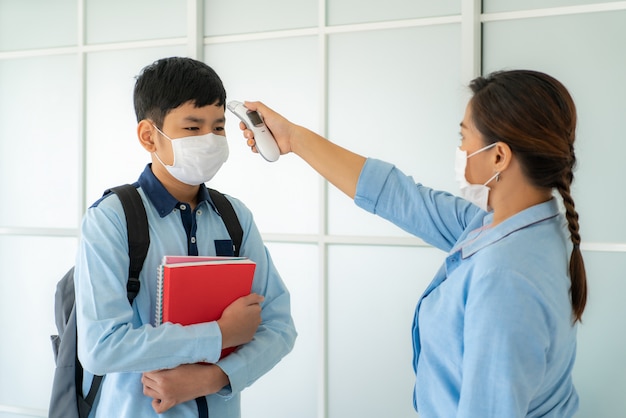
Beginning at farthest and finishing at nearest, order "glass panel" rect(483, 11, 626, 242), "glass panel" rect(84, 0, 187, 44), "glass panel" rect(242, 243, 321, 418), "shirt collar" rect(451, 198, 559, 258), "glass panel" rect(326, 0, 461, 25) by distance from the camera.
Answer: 1. "glass panel" rect(84, 0, 187, 44)
2. "glass panel" rect(242, 243, 321, 418)
3. "glass panel" rect(326, 0, 461, 25)
4. "glass panel" rect(483, 11, 626, 242)
5. "shirt collar" rect(451, 198, 559, 258)

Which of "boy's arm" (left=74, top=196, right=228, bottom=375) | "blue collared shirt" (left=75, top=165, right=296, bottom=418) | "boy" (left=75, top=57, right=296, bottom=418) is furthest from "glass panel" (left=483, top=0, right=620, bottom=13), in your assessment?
"boy's arm" (left=74, top=196, right=228, bottom=375)

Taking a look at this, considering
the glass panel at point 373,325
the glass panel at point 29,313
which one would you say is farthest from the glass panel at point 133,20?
the glass panel at point 373,325

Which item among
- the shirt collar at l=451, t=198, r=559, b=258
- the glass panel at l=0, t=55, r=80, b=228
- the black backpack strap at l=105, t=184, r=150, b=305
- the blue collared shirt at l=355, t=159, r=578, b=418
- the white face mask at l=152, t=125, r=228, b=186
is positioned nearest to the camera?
the blue collared shirt at l=355, t=159, r=578, b=418

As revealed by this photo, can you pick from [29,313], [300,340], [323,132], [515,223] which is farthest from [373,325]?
[29,313]

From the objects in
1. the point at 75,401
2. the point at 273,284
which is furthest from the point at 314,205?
the point at 75,401

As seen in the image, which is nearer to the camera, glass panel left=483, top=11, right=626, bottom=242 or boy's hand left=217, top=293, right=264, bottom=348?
boy's hand left=217, top=293, right=264, bottom=348

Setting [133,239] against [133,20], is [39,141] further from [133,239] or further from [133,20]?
[133,239]

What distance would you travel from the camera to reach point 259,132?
5.39 feet

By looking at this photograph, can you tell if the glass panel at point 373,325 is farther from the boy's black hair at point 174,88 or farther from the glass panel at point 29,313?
the glass panel at point 29,313

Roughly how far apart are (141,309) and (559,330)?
861mm

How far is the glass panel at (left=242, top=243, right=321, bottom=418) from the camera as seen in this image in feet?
8.59

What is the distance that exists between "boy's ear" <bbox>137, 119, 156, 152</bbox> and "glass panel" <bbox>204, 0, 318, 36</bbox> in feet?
4.08

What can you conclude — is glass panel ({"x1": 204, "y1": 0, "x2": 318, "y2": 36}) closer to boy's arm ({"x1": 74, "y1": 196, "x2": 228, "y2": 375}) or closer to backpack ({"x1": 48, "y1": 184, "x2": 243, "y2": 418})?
backpack ({"x1": 48, "y1": 184, "x2": 243, "y2": 418})

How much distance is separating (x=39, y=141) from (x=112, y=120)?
423 mm
